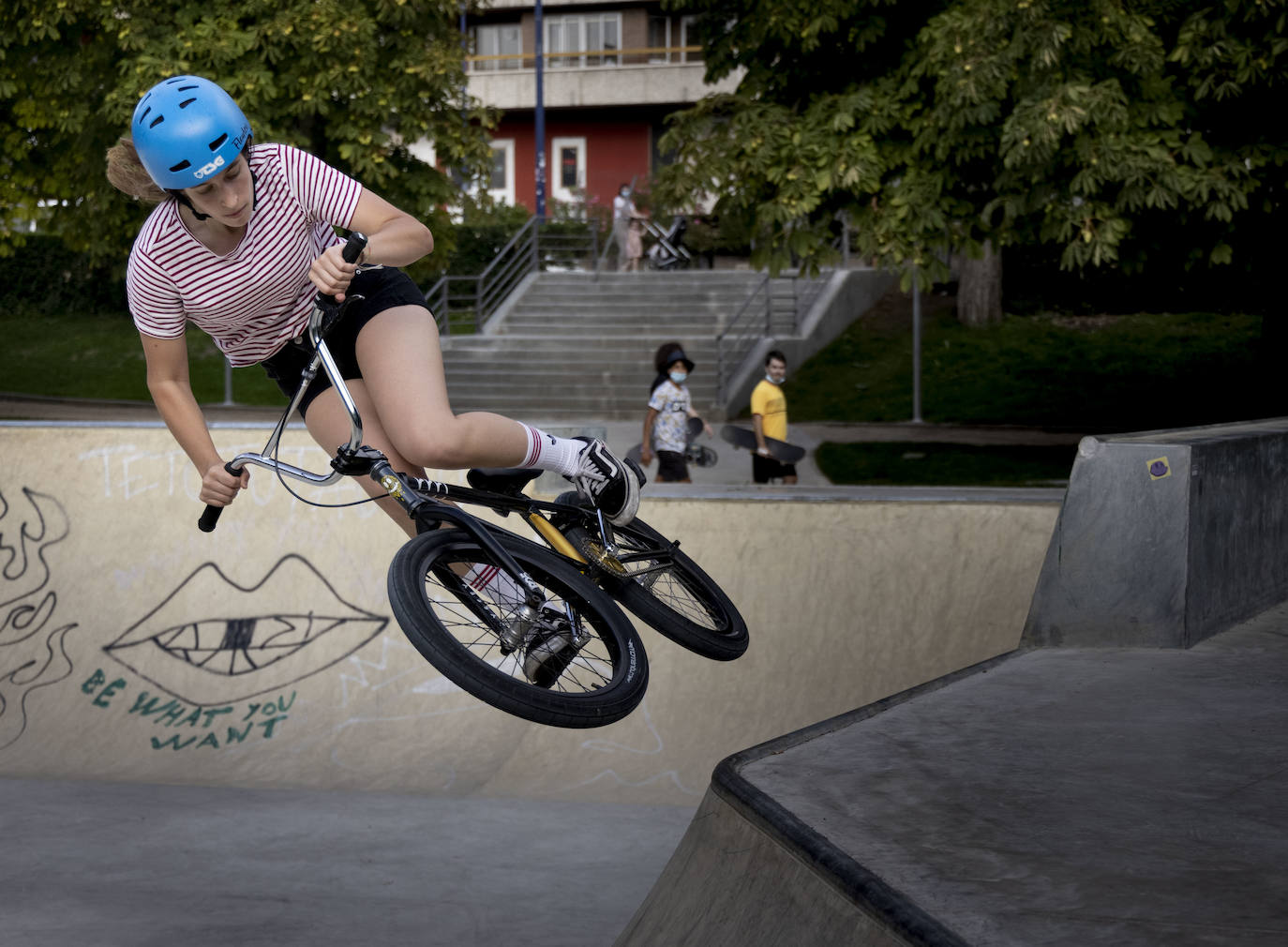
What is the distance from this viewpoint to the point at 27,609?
28.7ft

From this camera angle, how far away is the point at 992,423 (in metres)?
20.1

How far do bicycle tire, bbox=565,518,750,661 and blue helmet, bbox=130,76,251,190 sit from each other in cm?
164

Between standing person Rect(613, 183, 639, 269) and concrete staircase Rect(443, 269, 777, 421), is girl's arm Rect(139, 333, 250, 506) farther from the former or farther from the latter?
standing person Rect(613, 183, 639, 269)

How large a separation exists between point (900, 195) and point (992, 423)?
8784 mm

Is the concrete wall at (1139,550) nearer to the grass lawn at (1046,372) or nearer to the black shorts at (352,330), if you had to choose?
the black shorts at (352,330)

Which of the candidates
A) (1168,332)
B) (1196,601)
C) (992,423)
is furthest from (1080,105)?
(1168,332)

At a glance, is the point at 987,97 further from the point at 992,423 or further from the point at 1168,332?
the point at 1168,332

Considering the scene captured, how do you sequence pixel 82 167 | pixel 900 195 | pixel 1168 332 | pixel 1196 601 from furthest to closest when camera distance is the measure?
pixel 1168 332 < pixel 82 167 < pixel 900 195 < pixel 1196 601

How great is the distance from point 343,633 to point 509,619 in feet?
15.9

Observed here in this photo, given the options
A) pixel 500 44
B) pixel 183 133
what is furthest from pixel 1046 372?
pixel 500 44

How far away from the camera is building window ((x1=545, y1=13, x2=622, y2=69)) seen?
4315 centimetres

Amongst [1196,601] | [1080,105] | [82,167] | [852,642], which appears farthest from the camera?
[82,167]

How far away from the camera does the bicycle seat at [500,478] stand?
4.38 meters

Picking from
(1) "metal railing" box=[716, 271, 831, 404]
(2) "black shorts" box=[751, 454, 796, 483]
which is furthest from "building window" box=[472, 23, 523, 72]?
(2) "black shorts" box=[751, 454, 796, 483]
